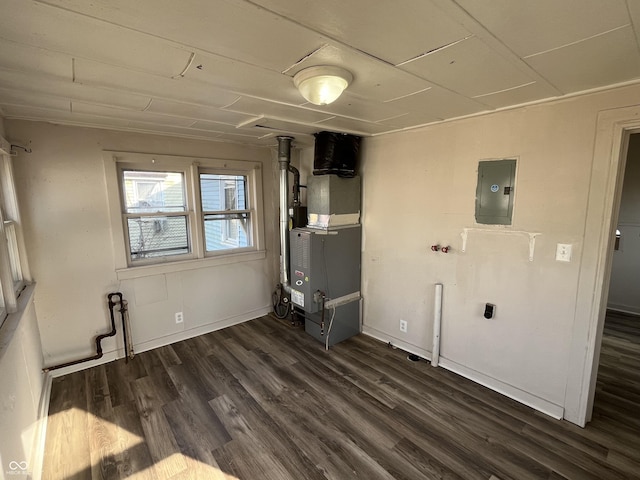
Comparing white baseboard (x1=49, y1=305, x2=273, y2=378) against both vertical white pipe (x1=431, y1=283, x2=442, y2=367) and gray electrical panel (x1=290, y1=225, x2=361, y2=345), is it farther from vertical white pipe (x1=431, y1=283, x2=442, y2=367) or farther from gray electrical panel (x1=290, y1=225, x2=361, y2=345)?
vertical white pipe (x1=431, y1=283, x2=442, y2=367)

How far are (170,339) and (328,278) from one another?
6.23 ft

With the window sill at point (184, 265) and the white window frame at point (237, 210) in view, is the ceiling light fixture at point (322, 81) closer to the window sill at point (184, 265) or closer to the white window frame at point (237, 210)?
the white window frame at point (237, 210)

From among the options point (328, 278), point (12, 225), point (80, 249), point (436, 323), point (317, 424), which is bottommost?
point (317, 424)

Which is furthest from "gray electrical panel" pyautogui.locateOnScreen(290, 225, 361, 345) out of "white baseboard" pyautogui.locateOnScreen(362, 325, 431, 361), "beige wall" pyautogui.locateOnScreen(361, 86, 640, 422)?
"beige wall" pyautogui.locateOnScreen(361, 86, 640, 422)

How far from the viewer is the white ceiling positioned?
1004 millimetres

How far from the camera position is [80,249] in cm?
268

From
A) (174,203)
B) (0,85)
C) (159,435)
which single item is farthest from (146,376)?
(0,85)

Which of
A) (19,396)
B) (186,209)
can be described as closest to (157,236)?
(186,209)

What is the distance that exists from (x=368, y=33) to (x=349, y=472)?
226 cm

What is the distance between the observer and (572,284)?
1.98m

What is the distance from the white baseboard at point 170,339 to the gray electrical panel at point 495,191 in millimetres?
2890

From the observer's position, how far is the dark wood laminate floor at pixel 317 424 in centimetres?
175

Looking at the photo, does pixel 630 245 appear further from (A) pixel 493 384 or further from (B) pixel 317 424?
(B) pixel 317 424

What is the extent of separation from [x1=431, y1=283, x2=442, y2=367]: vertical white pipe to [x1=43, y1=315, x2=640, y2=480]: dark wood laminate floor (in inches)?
4.9
